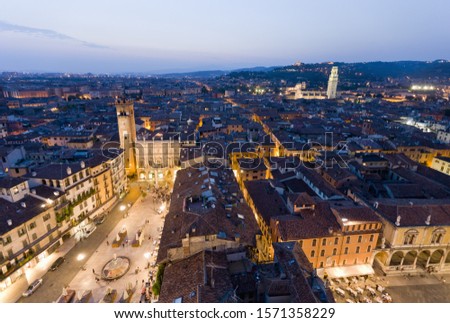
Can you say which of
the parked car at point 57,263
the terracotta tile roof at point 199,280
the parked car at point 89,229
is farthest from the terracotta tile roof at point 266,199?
the parked car at point 57,263

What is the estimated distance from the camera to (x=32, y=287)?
3634 cm

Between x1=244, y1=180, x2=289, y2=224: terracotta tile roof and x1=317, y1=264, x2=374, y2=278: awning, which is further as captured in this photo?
x1=244, y1=180, x2=289, y2=224: terracotta tile roof

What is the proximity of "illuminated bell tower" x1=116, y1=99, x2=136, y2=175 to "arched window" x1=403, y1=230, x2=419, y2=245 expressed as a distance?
6683cm

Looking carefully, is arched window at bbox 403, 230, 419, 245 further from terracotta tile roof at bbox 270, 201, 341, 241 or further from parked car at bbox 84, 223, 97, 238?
parked car at bbox 84, 223, 97, 238

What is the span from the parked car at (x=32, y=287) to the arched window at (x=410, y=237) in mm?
56626

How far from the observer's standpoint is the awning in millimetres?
39781

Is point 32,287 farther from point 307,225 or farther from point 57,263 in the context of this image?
point 307,225

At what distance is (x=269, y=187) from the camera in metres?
55.4

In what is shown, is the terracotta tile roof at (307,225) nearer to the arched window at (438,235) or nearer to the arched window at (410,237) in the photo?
the arched window at (410,237)

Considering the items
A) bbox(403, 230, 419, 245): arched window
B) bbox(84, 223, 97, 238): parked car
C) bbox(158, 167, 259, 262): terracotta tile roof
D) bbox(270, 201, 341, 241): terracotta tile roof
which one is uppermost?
bbox(158, 167, 259, 262): terracotta tile roof

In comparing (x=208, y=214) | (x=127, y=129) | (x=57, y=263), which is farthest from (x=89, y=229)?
(x=127, y=129)

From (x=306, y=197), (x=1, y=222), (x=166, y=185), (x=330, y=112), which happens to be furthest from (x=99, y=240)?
(x=330, y=112)

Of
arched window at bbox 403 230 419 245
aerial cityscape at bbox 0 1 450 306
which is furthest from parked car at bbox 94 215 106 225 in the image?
arched window at bbox 403 230 419 245

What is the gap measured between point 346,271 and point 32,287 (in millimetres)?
46995
